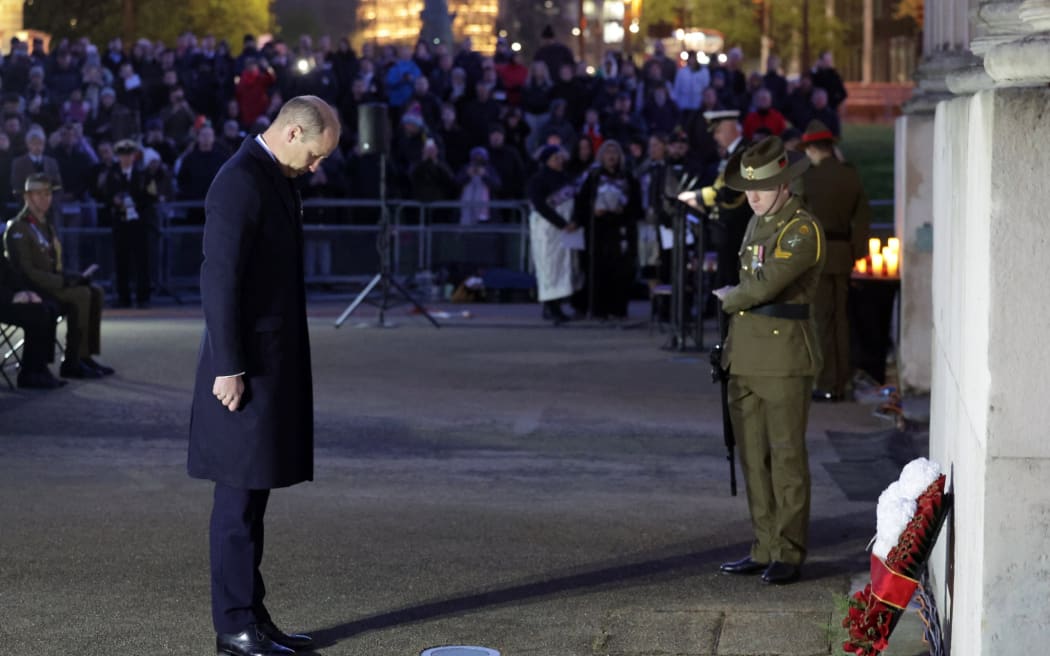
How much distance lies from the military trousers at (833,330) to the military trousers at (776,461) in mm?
5854

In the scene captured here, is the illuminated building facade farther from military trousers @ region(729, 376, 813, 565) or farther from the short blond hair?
the short blond hair

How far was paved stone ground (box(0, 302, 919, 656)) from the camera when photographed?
24.3 ft

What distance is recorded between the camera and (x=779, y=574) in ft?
26.9

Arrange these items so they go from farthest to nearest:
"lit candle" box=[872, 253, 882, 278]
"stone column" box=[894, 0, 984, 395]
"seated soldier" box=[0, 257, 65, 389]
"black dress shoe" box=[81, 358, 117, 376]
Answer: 1. "black dress shoe" box=[81, 358, 117, 376]
2. "lit candle" box=[872, 253, 882, 278]
3. "seated soldier" box=[0, 257, 65, 389]
4. "stone column" box=[894, 0, 984, 395]

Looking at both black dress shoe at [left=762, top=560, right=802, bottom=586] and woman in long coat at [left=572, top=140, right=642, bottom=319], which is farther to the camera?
woman in long coat at [left=572, top=140, right=642, bottom=319]

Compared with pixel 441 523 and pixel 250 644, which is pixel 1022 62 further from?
pixel 441 523

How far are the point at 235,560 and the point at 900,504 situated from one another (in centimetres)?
232

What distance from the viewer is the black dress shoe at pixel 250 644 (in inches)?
270

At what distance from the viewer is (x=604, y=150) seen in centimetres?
2017

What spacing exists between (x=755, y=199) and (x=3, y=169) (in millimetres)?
18495

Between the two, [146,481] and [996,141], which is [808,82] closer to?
[146,481]

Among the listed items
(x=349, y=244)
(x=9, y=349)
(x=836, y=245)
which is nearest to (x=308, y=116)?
(x=836, y=245)

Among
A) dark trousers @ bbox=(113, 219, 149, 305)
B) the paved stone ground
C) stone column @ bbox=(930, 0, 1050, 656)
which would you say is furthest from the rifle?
dark trousers @ bbox=(113, 219, 149, 305)

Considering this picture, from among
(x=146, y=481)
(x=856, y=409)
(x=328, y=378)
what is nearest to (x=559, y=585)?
(x=146, y=481)
